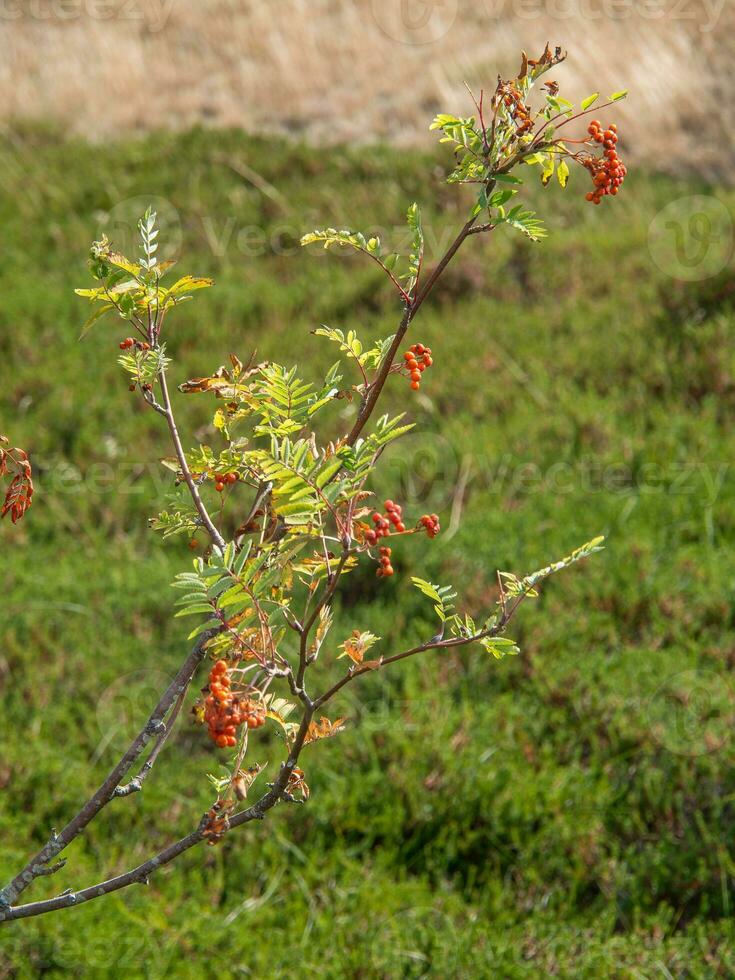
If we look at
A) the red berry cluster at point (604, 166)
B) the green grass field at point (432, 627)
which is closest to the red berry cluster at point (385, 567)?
the red berry cluster at point (604, 166)

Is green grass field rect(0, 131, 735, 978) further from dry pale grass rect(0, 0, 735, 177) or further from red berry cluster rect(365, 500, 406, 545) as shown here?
red berry cluster rect(365, 500, 406, 545)

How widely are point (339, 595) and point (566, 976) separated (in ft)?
7.80

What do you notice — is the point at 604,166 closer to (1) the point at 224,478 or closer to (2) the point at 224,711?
(1) the point at 224,478

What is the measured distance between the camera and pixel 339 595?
544cm

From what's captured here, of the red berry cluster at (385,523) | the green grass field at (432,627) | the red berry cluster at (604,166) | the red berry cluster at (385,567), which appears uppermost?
the red berry cluster at (604,166)

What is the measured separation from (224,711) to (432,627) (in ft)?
11.3

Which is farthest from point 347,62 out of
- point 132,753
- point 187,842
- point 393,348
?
point 187,842

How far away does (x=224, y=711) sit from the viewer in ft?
5.40

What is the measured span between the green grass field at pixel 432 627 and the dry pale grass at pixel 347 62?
1.74 meters

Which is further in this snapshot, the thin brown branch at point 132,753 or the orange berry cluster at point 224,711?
the thin brown branch at point 132,753

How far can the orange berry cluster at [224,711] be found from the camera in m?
1.62

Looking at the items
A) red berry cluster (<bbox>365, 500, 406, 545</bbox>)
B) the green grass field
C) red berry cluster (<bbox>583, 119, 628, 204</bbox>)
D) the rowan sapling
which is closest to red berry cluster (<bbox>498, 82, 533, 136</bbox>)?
the rowan sapling

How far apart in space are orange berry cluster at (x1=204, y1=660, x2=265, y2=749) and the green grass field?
2203 mm

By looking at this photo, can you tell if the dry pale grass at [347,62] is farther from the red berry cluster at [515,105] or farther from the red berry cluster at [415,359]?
→ the red berry cluster at [415,359]
